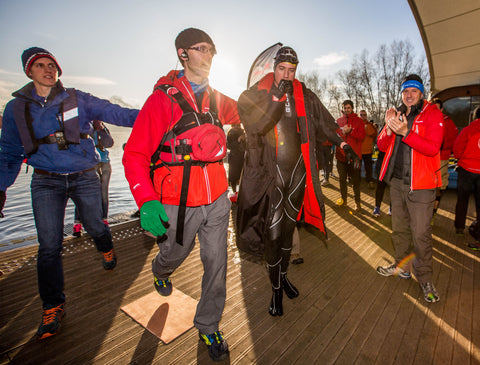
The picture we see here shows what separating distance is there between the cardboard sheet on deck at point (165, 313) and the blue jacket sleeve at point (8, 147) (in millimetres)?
1910

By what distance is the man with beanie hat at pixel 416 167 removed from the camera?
2.77m

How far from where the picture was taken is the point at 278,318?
8.81 feet

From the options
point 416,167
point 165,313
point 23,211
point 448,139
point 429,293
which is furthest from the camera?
point 23,211

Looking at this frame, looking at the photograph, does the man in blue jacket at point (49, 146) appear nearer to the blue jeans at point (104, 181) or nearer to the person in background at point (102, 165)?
the person in background at point (102, 165)

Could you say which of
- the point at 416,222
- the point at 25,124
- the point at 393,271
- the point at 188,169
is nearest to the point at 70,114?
the point at 25,124

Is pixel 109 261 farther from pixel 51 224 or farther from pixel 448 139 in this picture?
pixel 448 139

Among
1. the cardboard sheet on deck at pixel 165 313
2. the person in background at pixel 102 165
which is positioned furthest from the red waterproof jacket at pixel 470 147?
the person in background at pixel 102 165

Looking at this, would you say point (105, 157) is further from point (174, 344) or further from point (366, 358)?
point (366, 358)

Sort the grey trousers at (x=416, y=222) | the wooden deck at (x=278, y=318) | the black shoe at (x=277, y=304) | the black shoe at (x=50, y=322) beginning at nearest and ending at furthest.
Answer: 1. the wooden deck at (x=278, y=318)
2. the black shoe at (x=50, y=322)
3. the black shoe at (x=277, y=304)
4. the grey trousers at (x=416, y=222)

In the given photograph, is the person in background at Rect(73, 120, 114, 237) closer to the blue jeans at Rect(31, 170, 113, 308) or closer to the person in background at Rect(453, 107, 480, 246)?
the blue jeans at Rect(31, 170, 113, 308)

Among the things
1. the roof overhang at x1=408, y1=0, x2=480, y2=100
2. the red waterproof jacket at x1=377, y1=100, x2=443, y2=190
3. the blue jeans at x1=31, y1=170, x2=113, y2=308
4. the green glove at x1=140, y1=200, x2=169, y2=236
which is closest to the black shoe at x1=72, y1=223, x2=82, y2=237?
the blue jeans at x1=31, y1=170, x2=113, y2=308

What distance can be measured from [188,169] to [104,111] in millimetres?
1448

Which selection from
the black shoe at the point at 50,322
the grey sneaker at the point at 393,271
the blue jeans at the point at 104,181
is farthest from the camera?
the blue jeans at the point at 104,181

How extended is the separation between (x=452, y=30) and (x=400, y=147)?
9230 millimetres
